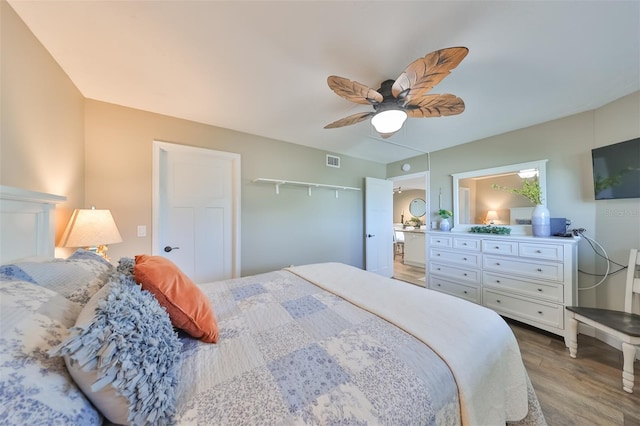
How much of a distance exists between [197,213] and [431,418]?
2719 millimetres

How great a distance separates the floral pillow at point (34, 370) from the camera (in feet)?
1.42

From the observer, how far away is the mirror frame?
98.6 inches

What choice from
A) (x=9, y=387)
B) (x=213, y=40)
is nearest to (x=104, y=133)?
(x=213, y=40)

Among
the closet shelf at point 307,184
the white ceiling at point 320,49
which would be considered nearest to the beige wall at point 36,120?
the white ceiling at point 320,49

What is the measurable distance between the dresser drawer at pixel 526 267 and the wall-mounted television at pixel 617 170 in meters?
0.83

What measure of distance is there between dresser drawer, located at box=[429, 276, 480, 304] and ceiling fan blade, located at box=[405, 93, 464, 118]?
2.27 meters

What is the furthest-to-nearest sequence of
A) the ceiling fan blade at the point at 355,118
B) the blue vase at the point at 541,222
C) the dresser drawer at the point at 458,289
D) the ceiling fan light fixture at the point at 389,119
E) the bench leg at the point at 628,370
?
1. the dresser drawer at the point at 458,289
2. the blue vase at the point at 541,222
3. the ceiling fan blade at the point at 355,118
4. the ceiling fan light fixture at the point at 389,119
5. the bench leg at the point at 628,370

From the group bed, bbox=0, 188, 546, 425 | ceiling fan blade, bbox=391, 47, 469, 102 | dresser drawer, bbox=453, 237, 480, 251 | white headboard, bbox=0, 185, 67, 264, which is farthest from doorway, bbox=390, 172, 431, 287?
white headboard, bbox=0, 185, 67, 264

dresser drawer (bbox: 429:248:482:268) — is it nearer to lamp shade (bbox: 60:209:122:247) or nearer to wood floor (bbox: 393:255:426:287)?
wood floor (bbox: 393:255:426:287)

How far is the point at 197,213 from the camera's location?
2570mm

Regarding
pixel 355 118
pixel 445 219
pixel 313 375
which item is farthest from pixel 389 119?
pixel 445 219

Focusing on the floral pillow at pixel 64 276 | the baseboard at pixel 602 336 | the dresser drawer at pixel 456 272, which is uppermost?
the floral pillow at pixel 64 276

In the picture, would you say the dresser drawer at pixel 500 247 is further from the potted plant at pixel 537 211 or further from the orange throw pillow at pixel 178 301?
the orange throw pillow at pixel 178 301

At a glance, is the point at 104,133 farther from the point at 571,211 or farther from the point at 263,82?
the point at 571,211
